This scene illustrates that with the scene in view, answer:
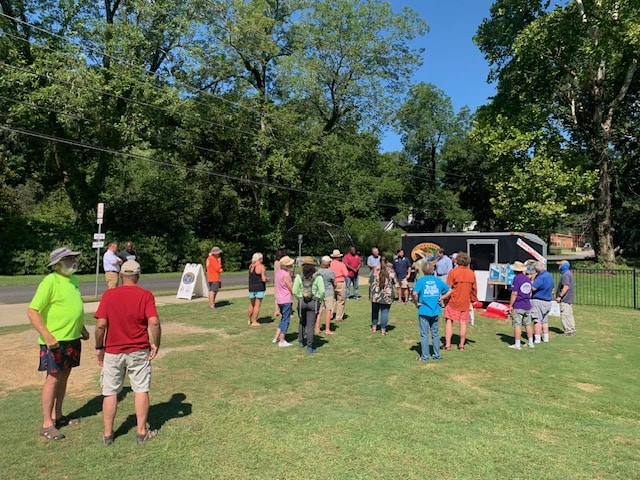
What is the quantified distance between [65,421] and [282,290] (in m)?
4.26

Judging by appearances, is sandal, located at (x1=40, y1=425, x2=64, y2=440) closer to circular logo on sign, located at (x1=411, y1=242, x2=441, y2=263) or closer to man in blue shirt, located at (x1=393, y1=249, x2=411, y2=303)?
man in blue shirt, located at (x1=393, y1=249, x2=411, y2=303)

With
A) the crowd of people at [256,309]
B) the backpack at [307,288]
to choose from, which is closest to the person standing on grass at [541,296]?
the crowd of people at [256,309]

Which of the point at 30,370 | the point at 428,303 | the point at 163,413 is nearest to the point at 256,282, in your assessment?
the point at 428,303

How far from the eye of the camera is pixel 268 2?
33.6 m

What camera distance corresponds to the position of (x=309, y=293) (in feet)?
25.1

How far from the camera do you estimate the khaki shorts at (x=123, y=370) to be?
4055 millimetres

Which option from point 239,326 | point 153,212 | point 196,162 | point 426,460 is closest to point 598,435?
point 426,460

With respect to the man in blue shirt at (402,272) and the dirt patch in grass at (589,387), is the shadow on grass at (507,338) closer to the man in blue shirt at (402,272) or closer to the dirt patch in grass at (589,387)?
the dirt patch in grass at (589,387)

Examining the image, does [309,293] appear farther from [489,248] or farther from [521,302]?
[489,248]

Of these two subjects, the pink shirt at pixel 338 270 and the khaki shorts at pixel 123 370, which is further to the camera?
the pink shirt at pixel 338 270

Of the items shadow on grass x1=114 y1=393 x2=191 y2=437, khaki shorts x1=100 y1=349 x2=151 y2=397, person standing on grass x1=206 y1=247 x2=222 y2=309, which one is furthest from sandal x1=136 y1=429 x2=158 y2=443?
person standing on grass x1=206 y1=247 x2=222 y2=309

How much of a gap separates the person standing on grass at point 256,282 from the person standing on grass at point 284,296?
153 centimetres

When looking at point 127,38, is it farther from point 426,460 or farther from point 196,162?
point 426,460

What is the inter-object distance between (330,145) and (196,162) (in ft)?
31.9
